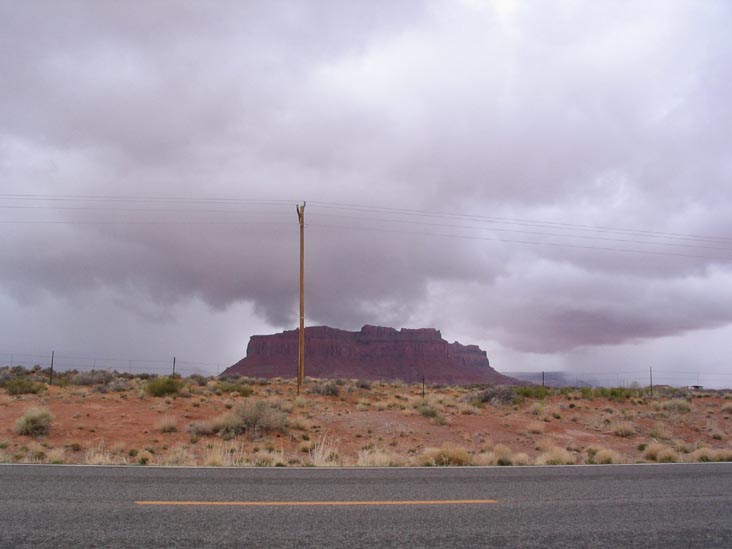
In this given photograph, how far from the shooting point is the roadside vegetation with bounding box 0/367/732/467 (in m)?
17.3

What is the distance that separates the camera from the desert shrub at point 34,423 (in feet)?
72.3

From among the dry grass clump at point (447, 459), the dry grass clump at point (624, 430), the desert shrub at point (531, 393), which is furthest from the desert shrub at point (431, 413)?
the dry grass clump at point (447, 459)

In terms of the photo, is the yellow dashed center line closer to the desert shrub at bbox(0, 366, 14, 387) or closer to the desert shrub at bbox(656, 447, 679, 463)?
the desert shrub at bbox(656, 447, 679, 463)

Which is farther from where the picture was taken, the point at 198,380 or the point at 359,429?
the point at 198,380

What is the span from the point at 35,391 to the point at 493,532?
104ft

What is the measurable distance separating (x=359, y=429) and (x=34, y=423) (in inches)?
497

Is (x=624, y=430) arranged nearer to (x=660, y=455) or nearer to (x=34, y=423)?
(x=660, y=455)

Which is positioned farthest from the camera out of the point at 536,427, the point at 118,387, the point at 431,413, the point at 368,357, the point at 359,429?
the point at 368,357

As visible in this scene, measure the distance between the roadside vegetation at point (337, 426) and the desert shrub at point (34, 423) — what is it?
1.8 inches

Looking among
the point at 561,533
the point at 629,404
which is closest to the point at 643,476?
the point at 561,533

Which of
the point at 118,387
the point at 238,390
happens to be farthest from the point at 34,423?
the point at 238,390

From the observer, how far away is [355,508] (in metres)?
8.63

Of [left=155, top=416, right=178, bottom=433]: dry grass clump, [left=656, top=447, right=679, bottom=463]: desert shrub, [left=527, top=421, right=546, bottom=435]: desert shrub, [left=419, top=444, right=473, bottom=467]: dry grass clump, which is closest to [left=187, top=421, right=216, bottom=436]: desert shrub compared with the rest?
[left=155, top=416, right=178, bottom=433]: dry grass clump

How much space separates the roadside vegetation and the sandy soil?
72 millimetres
